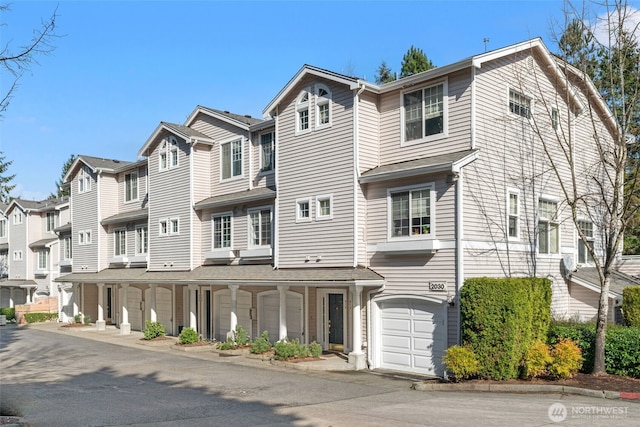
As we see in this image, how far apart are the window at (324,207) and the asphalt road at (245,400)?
5.22 m

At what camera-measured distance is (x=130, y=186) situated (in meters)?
36.1

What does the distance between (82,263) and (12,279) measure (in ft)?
56.1

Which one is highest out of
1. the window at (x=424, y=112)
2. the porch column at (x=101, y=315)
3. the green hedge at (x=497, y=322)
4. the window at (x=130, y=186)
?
the window at (x=424, y=112)

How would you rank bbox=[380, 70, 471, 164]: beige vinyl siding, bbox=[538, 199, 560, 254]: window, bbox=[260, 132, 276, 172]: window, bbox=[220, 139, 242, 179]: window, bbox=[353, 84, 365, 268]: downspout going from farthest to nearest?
1. bbox=[220, 139, 242, 179]: window
2. bbox=[260, 132, 276, 172]: window
3. bbox=[538, 199, 560, 254]: window
4. bbox=[353, 84, 365, 268]: downspout
5. bbox=[380, 70, 471, 164]: beige vinyl siding

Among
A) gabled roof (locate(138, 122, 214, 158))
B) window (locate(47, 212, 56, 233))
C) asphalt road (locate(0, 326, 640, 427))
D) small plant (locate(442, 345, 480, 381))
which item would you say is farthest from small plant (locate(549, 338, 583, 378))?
window (locate(47, 212, 56, 233))

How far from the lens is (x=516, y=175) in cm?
2012

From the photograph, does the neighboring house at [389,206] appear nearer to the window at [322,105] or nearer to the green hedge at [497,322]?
the window at [322,105]

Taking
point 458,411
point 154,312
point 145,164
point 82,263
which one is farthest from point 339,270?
point 82,263

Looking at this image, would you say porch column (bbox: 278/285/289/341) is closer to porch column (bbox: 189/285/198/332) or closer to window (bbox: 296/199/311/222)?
window (bbox: 296/199/311/222)

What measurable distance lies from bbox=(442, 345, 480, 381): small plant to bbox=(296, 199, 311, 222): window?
7744mm

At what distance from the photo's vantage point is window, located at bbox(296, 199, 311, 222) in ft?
72.4

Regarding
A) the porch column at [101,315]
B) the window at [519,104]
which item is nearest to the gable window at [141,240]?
the porch column at [101,315]

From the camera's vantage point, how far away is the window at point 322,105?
70.6ft

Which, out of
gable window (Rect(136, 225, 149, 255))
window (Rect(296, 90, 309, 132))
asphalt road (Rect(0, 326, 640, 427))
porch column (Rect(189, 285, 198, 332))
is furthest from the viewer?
gable window (Rect(136, 225, 149, 255))
